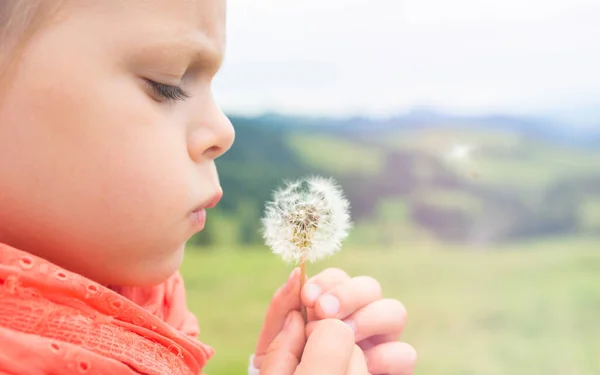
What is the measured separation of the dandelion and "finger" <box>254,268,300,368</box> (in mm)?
21

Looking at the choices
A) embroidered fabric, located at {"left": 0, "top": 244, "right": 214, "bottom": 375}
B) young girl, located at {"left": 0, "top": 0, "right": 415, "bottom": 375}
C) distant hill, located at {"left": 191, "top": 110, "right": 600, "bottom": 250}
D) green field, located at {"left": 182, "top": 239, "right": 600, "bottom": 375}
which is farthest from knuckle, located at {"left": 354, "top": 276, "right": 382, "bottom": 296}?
distant hill, located at {"left": 191, "top": 110, "right": 600, "bottom": 250}

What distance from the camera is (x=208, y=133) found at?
509mm

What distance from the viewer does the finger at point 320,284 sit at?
58cm

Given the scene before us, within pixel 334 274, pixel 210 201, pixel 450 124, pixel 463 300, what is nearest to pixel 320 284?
pixel 334 274

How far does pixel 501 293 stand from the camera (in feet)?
4.42

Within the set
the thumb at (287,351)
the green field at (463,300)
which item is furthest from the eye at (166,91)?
the green field at (463,300)

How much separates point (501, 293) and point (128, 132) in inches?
42.4

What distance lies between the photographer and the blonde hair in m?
0.43

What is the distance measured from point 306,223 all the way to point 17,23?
0.93 ft

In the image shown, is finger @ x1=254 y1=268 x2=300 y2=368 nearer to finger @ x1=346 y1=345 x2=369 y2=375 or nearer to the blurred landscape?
finger @ x1=346 y1=345 x2=369 y2=375

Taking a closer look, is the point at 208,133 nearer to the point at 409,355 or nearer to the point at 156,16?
the point at 156,16

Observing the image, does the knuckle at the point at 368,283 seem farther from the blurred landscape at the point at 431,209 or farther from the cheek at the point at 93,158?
the blurred landscape at the point at 431,209

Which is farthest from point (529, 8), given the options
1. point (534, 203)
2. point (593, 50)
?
point (534, 203)

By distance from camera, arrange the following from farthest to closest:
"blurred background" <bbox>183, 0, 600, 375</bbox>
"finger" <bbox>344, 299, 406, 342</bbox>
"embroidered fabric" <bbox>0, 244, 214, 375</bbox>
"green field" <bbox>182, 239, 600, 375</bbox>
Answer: "blurred background" <bbox>183, 0, 600, 375</bbox> → "green field" <bbox>182, 239, 600, 375</bbox> → "finger" <bbox>344, 299, 406, 342</bbox> → "embroidered fabric" <bbox>0, 244, 214, 375</bbox>
